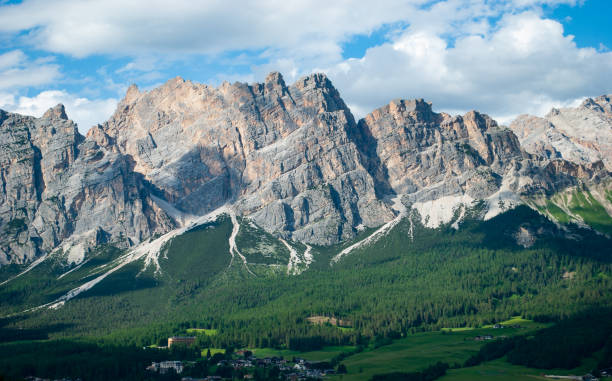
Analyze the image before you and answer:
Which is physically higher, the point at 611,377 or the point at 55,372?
the point at 55,372

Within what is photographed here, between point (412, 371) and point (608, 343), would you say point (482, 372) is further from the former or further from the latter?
point (608, 343)

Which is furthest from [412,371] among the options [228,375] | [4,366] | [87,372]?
[4,366]

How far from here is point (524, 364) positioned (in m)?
193

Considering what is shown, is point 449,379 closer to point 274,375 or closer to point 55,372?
point 274,375

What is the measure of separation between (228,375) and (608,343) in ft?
307

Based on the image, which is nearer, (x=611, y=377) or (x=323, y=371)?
(x=611, y=377)

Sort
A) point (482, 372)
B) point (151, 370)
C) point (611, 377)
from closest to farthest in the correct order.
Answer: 1. point (611, 377)
2. point (482, 372)
3. point (151, 370)

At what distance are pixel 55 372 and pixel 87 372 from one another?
27.2 feet

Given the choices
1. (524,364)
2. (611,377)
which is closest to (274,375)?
(524,364)

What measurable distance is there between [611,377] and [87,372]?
12310cm

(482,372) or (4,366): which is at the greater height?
(4,366)

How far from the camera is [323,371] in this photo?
197 metres

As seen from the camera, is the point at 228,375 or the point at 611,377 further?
the point at 228,375

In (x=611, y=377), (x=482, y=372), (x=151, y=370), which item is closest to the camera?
(x=611, y=377)
